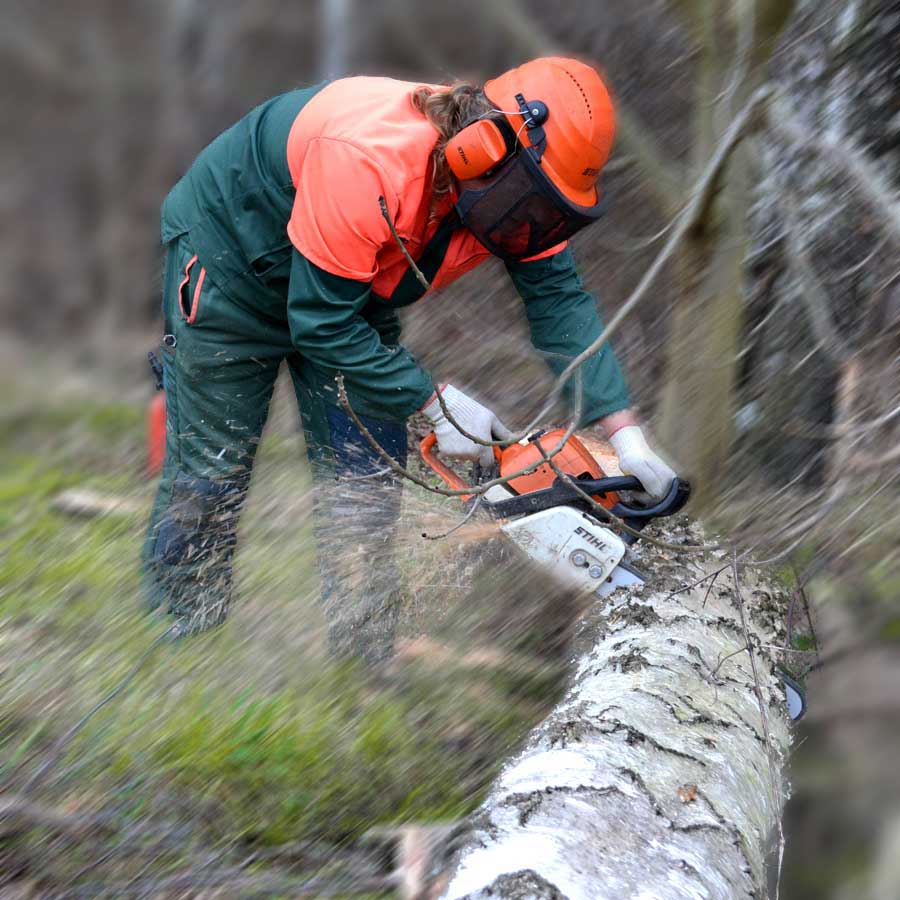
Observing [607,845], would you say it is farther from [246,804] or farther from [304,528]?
[304,528]

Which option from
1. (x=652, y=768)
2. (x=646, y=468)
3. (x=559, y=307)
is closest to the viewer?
(x=652, y=768)

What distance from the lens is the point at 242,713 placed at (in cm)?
241

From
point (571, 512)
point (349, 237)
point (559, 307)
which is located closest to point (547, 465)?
point (571, 512)

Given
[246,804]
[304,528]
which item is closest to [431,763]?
[246,804]

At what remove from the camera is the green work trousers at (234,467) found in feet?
9.70

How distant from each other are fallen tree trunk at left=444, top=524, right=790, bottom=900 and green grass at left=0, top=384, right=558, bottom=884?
0.39 metres

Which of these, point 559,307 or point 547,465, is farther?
point 559,307

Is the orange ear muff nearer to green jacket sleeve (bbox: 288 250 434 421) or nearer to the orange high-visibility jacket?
the orange high-visibility jacket

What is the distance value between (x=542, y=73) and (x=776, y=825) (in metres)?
1.89

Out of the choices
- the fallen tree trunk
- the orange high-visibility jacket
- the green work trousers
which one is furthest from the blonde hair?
the fallen tree trunk

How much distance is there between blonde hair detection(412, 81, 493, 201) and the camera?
101 inches

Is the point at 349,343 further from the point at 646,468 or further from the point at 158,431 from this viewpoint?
the point at 158,431

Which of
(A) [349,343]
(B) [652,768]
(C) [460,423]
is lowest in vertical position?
(B) [652,768]

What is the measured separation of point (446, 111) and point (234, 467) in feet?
4.34
